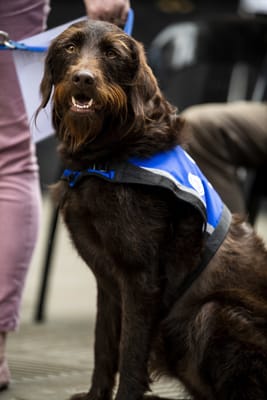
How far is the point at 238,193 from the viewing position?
15.2 feet

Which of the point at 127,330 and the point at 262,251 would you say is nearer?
the point at 127,330

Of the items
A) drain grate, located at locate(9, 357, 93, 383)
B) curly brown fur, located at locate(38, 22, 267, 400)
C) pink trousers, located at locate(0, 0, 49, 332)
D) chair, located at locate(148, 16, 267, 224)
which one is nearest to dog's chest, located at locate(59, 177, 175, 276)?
curly brown fur, located at locate(38, 22, 267, 400)

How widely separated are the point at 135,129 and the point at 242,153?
199 cm


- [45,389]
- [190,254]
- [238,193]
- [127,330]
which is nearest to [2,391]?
[45,389]

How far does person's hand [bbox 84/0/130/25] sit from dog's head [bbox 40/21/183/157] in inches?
11.5

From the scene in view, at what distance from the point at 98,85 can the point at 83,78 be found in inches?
1.8

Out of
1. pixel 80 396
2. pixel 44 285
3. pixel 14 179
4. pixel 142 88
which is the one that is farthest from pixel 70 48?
pixel 44 285

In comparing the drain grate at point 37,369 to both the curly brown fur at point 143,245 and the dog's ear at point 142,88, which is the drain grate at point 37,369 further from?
the dog's ear at point 142,88

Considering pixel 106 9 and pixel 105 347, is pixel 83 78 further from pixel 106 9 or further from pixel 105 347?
pixel 105 347

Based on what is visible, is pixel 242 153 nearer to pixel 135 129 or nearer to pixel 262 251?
pixel 262 251

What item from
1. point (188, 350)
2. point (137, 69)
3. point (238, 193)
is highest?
point (137, 69)

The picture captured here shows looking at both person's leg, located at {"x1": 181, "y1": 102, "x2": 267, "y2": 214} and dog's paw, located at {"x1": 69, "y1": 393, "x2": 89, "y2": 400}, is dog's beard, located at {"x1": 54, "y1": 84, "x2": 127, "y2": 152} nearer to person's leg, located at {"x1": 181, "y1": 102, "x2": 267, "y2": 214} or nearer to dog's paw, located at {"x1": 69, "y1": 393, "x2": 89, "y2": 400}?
dog's paw, located at {"x1": 69, "y1": 393, "x2": 89, "y2": 400}

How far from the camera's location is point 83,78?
8.54 feet

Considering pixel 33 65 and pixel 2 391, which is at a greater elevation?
pixel 33 65
